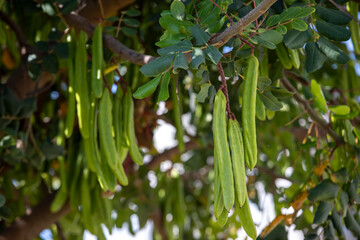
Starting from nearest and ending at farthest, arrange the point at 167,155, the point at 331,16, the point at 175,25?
the point at 175,25 → the point at 331,16 → the point at 167,155

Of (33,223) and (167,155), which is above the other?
(33,223)

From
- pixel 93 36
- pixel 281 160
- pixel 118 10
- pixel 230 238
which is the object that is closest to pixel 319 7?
pixel 93 36

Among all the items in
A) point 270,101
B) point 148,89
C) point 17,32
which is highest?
point 148,89

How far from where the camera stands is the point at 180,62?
2.95ft

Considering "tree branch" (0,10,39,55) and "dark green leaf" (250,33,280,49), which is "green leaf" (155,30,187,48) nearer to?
"dark green leaf" (250,33,280,49)

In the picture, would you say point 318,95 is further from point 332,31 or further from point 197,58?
point 197,58

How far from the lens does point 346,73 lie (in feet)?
6.59

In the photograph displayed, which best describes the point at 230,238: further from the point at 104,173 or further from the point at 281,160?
the point at 104,173

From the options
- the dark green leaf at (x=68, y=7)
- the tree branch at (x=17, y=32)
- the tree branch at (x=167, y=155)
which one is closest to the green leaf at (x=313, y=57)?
the dark green leaf at (x=68, y=7)

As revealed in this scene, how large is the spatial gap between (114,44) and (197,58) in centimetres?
43

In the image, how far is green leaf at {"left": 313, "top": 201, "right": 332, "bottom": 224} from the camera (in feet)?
3.86

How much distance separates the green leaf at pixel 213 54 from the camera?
891 mm

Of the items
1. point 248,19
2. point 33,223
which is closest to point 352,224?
point 248,19

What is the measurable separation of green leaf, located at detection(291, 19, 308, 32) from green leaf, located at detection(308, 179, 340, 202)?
0.39m
